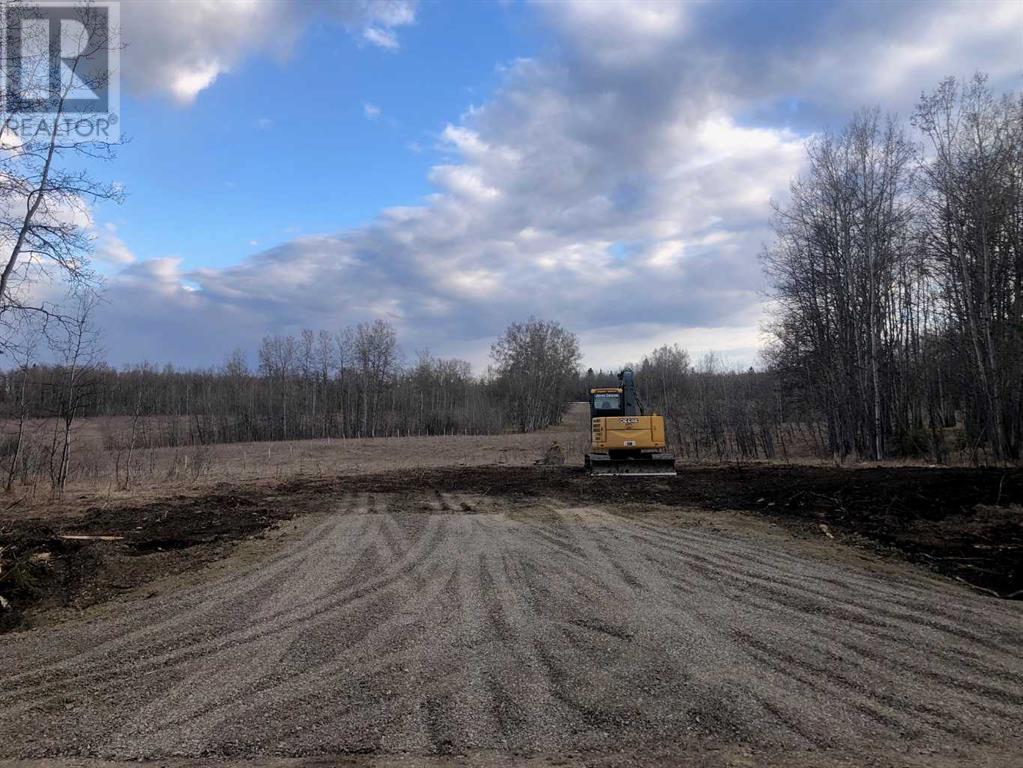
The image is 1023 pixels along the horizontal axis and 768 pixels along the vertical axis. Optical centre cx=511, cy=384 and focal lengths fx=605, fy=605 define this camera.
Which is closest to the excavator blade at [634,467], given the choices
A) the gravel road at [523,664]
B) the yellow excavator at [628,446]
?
the yellow excavator at [628,446]

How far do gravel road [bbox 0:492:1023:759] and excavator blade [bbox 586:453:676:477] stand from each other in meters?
11.9

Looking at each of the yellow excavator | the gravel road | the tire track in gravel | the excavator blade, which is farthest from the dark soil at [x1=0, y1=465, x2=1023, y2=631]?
the tire track in gravel

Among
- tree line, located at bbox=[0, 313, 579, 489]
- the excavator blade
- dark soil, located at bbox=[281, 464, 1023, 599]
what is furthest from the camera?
tree line, located at bbox=[0, 313, 579, 489]

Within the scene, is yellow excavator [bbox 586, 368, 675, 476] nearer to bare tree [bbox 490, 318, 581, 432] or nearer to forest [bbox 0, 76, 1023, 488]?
forest [bbox 0, 76, 1023, 488]

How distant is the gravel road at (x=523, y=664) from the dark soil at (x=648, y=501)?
1382 millimetres

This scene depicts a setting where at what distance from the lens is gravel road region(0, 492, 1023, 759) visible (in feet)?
13.0

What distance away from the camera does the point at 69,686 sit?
15.9ft

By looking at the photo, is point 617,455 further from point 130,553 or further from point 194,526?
point 130,553

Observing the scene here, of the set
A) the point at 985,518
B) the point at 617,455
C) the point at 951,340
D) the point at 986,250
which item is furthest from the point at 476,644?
the point at 951,340

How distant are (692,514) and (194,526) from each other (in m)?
10.3

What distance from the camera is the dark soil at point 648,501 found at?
7895 mm

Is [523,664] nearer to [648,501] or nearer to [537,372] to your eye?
[648,501]

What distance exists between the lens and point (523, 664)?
5090 mm

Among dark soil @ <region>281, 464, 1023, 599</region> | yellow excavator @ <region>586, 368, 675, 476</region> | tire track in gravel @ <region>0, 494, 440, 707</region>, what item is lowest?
tire track in gravel @ <region>0, 494, 440, 707</region>
